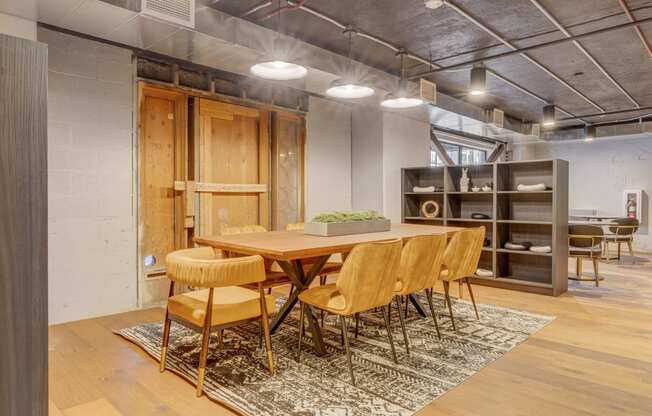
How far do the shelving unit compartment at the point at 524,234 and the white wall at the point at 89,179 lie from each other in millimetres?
4403

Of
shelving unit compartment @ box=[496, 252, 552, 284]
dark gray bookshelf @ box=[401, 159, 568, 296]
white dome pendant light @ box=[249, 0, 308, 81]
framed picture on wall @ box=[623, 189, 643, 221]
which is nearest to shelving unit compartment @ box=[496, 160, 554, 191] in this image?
dark gray bookshelf @ box=[401, 159, 568, 296]

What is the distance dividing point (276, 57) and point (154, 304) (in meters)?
2.81

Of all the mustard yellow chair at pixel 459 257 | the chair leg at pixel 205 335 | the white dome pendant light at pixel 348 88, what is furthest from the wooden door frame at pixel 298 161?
the chair leg at pixel 205 335

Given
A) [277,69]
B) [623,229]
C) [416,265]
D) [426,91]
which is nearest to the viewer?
[416,265]

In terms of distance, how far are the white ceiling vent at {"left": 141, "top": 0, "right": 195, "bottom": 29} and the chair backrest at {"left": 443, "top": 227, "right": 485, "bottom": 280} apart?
273 centimetres

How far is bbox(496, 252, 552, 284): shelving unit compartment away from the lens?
201 inches

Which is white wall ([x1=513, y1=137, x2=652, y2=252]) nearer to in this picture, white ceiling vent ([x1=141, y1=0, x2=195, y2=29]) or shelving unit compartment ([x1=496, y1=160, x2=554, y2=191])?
shelving unit compartment ([x1=496, y1=160, x2=554, y2=191])

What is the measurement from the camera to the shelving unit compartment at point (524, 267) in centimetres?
509

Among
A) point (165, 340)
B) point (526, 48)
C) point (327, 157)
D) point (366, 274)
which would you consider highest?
point (526, 48)

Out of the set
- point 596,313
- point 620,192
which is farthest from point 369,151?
point 620,192

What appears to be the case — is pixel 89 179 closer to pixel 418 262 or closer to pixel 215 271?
pixel 215 271

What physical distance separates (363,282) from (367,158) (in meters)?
4.15

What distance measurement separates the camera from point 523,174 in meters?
5.26

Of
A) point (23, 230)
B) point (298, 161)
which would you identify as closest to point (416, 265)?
point (23, 230)
